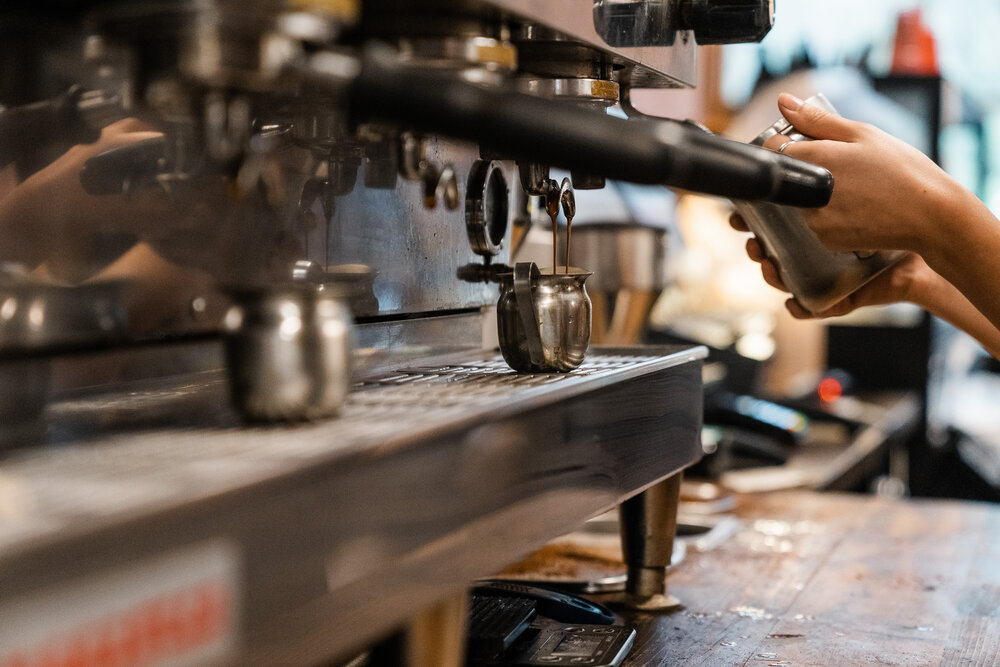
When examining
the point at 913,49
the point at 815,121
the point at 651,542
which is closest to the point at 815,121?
the point at 815,121

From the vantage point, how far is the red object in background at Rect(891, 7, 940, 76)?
382 centimetres

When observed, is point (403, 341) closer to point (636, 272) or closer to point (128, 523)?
point (128, 523)

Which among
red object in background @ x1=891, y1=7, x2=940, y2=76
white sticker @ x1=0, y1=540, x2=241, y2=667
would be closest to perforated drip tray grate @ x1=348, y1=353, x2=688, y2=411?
white sticker @ x1=0, y1=540, x2=241, y2=667

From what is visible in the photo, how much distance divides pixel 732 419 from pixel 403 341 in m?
1.32

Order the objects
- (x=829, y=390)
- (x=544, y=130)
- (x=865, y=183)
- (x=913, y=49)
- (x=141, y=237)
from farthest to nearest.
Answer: (x=913, y=49), (x=829, y=390), (x=865, y=183), (x=141, y=237), (x=544, y=130)

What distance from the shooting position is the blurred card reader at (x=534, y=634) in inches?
34.8

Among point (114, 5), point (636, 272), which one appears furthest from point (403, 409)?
point (636, 272)

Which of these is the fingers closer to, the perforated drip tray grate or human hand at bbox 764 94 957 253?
human hand at bbox 764 94 957 253

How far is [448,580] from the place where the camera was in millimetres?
649

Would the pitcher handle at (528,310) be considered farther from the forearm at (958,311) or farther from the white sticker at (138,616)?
the forearm at (958,311)

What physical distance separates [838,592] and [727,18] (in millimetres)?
657

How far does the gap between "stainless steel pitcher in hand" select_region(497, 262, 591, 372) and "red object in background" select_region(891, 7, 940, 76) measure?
3273mm

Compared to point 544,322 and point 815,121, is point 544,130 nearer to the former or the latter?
point 544,322

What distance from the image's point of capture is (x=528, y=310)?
92cm
